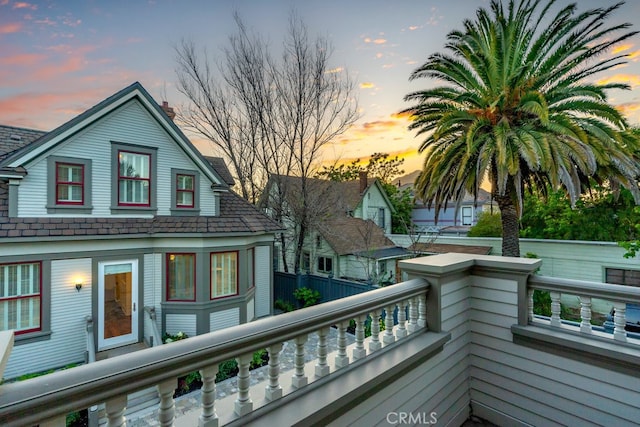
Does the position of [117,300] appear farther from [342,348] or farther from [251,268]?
[342,348]

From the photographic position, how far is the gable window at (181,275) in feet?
25.2

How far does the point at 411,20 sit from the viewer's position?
718 centimetres

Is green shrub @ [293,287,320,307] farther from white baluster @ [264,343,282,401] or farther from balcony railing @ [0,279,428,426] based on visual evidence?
white baluster @ [264,343,282,401]

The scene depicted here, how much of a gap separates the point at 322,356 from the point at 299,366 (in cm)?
18

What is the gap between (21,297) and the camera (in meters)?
6.19

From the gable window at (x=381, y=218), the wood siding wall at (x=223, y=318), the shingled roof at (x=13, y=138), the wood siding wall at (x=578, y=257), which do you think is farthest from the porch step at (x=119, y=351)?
the gable window at (x=381, y=218)

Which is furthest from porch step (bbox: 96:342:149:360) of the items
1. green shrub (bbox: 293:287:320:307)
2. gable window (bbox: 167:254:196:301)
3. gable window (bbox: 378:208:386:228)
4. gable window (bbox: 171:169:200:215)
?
gable window (bbox: 378:208:386:228)

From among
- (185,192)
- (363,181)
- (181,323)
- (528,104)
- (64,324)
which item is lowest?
(181,323)

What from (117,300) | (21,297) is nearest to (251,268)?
(117,300)

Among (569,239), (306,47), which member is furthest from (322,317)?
(569,239)

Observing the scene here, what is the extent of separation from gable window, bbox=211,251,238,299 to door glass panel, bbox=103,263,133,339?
2.01 m

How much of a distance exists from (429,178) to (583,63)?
4.17 metres

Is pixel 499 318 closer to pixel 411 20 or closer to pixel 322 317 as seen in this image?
pixel 322 317

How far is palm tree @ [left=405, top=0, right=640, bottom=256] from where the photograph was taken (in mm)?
6348
